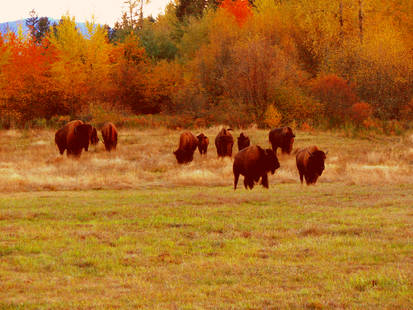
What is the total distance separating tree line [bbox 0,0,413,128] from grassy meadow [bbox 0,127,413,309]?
19776 millimetres

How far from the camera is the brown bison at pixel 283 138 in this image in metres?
26.1

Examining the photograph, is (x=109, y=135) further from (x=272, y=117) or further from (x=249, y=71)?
(x=249, y=71)

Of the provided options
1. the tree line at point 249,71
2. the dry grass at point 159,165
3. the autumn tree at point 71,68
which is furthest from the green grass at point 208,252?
the autumn tree at point 71,68

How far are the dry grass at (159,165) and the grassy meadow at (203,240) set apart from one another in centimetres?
13

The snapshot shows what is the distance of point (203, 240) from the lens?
11.0 metres

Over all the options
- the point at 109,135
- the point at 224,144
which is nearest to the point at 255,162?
the point at 224,144

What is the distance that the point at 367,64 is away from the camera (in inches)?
1784

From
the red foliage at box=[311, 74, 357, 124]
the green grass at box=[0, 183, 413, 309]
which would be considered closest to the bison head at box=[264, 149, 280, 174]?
the green grass at box=[0, 183, 413, 309]

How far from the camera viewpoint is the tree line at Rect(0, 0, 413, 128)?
139 ft

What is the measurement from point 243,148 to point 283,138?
4841 mm

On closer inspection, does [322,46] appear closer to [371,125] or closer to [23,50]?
[371,125]

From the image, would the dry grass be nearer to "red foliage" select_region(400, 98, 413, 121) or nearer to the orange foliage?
"red foliage" select_region(400, 98, 413, 121)

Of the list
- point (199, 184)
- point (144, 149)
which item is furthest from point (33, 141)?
point (199, 184)

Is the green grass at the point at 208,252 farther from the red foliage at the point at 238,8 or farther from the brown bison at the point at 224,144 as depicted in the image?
the red foliage at the point at 238,8
